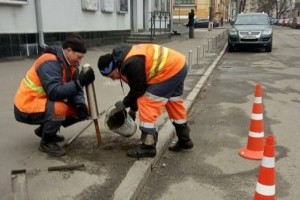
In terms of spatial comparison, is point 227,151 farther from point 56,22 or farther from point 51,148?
point 56,22

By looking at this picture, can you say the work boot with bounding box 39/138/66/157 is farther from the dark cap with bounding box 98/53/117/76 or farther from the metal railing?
the metal railing

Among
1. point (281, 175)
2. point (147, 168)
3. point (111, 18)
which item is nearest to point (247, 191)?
point (281, 175)

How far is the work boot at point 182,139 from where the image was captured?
523cm

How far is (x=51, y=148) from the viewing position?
4.84 meters

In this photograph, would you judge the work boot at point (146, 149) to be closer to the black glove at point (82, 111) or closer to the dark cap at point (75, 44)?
the black glove at point (82, 111)

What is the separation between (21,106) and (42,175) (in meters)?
0.88

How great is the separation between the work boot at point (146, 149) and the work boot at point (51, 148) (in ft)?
2.57

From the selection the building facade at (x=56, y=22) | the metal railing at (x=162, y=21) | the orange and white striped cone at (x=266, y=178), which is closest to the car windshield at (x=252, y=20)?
the building facade at (x=56, y=22)

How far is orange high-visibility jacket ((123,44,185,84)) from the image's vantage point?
4547 mm

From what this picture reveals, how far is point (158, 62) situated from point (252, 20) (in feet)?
56.1

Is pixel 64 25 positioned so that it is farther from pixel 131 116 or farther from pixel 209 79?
pixel 131 116

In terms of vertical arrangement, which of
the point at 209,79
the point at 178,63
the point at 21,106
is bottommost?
the point at 209,79

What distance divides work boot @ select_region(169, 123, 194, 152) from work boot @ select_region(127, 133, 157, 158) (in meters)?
0.49

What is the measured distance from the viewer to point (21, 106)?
472cm
